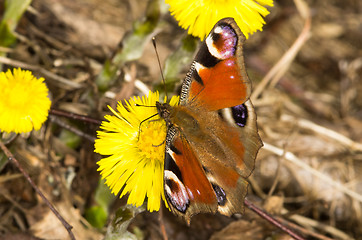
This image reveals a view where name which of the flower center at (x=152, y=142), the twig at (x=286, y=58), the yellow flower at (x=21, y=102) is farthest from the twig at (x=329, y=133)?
the yellow flower at (x=21, y=102)

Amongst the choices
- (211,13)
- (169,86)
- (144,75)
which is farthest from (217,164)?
(144,75)

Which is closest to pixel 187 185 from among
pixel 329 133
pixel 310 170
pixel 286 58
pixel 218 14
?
pixel 218 14

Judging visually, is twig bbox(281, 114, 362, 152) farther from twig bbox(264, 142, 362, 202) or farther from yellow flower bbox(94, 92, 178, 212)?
yellow flower bbox(94, 92, 178, 212)

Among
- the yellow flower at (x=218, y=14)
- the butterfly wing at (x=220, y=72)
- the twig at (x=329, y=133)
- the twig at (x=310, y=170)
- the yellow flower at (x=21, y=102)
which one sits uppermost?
the yellow flower at (x=218, y=14)

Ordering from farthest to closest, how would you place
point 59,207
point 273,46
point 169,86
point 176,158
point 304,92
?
point 273,46, point 304,92, point 59,207, point 169,86, point 176,158

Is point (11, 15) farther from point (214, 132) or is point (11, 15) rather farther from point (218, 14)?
point (214, 132)

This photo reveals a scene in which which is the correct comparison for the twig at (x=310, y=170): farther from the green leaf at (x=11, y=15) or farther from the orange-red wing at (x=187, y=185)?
the green leaf at (x=11, y=15)

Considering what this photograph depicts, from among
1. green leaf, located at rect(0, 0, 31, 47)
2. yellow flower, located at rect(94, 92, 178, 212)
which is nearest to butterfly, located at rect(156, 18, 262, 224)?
Result: yellow flower, located at rect(94, 92, 178, 212)

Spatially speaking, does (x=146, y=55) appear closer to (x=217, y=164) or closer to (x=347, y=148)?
(x=217, y=164)
